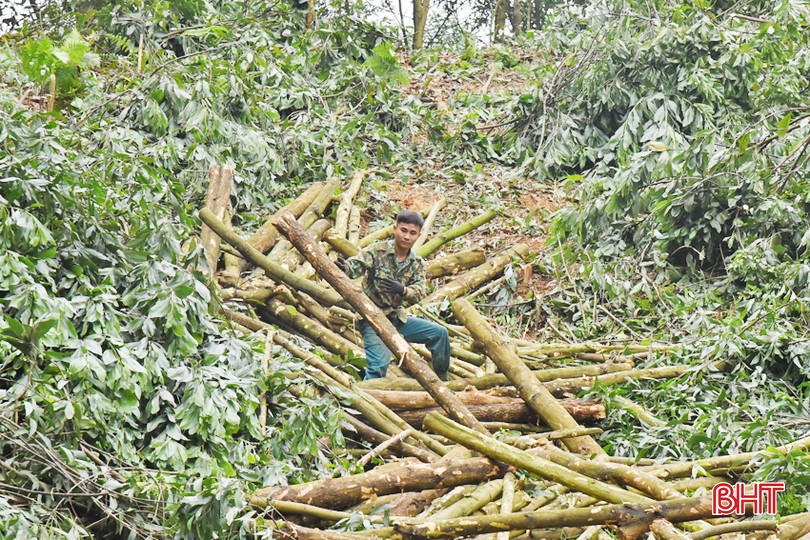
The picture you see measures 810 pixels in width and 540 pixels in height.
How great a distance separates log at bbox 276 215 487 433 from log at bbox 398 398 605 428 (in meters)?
0.35

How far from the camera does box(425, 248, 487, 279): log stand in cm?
880

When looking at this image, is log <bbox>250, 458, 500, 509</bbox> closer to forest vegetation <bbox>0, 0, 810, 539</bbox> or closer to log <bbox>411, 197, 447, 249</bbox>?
forest vegetation <bbox>0, 0, 810, 539</bbox>

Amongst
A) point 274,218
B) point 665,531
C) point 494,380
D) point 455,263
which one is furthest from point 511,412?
point 455,263

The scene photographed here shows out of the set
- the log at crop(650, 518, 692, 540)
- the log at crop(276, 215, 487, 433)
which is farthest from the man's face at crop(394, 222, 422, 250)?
the log at crop(650, 518, 692, 540)

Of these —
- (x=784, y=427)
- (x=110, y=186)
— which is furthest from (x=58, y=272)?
(x=784, y=427)

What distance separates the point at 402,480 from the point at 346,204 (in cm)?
518

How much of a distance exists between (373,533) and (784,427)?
8.54 ft

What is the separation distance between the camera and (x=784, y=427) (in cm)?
524

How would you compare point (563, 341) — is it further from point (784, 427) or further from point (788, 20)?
point (788, 20)

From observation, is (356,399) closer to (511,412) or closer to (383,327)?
(383,327)

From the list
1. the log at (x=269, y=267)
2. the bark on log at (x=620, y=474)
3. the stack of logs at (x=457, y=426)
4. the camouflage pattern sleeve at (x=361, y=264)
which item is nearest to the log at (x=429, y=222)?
the stack of logs at (x=457, y=426)

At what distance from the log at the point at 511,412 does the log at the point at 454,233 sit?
10.4 feet

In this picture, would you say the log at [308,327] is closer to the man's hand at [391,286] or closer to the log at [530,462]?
the man's hand at [391,286]

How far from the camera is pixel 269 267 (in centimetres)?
687
